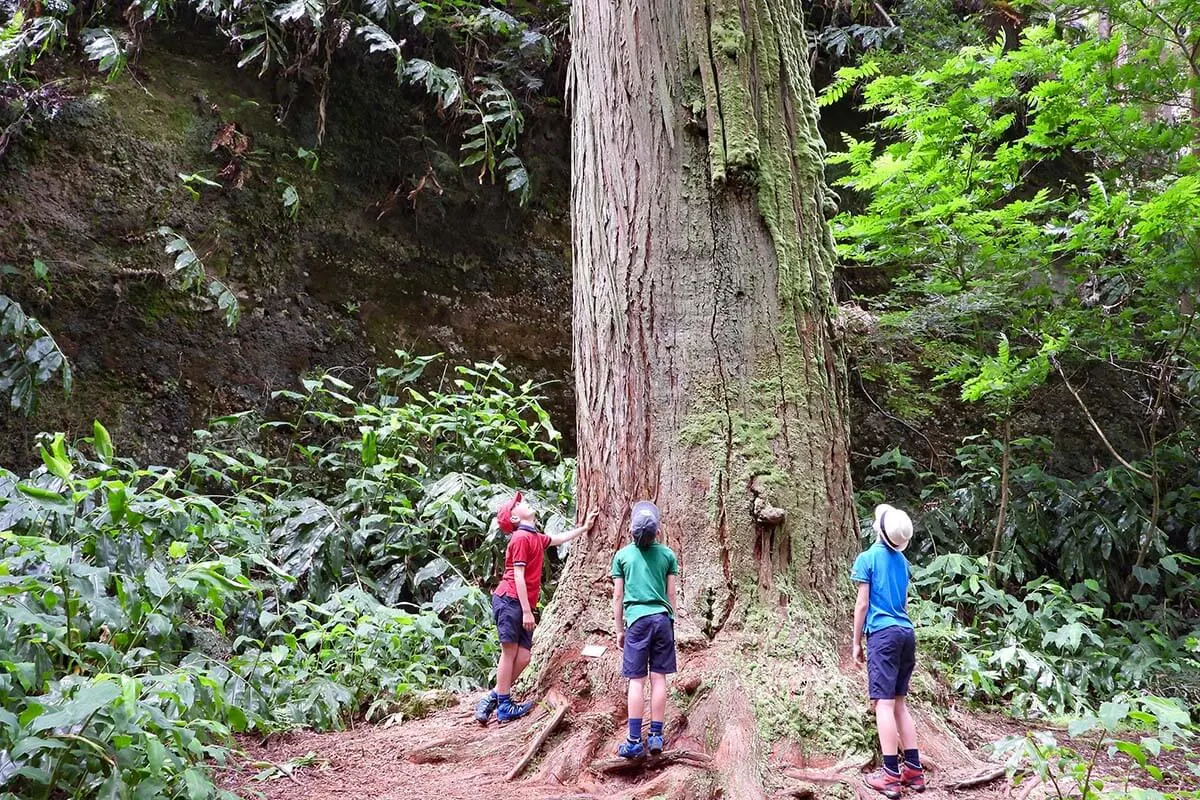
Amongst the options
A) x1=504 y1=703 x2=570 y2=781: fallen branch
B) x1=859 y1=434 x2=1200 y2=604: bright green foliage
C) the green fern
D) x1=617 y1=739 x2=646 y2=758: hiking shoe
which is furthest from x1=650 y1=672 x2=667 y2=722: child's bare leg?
the green fern

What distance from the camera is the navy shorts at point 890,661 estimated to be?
117 inches

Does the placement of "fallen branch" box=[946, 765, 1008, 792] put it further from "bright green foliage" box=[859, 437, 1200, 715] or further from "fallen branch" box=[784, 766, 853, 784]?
"bright green foliage" box=[859, 437, 1200, 715]

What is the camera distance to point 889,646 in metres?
3.02

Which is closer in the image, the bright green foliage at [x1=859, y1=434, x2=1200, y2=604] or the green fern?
the green fern

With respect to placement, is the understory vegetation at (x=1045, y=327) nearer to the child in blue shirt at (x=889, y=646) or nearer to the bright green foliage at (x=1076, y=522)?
the bright green foliage at (x=1076, y=522)

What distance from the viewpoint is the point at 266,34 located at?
7207 mm

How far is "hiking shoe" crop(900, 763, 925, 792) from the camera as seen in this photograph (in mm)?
2916

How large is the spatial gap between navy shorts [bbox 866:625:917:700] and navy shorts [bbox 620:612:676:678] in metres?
0.75

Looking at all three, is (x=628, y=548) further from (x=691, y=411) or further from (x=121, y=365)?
(x=121, y=365)

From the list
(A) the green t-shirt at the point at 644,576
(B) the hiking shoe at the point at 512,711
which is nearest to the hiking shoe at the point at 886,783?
(A) the green t-shirt at the point at 644,576

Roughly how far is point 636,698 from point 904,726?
995 mm

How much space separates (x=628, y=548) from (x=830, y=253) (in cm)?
183

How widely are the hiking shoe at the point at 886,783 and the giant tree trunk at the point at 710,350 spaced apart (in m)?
0.36

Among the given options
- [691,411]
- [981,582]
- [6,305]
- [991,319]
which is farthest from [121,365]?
[991,319]
